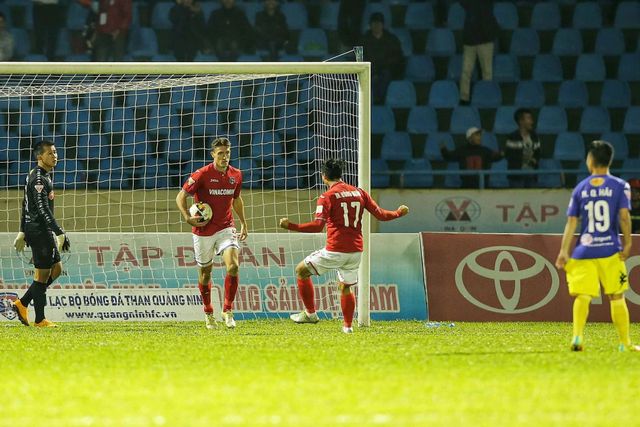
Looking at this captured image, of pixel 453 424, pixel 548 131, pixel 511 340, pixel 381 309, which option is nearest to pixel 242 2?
pixel 548 131

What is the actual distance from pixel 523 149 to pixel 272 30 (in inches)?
191

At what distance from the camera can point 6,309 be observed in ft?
46.3

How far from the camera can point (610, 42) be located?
67.3 feet

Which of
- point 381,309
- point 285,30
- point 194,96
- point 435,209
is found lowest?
point 381,309

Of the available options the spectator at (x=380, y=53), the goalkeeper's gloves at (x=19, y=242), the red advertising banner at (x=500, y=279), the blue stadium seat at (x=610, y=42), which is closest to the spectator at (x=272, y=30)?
the spectator at (x=380, y=53)

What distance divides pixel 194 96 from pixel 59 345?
293 inches

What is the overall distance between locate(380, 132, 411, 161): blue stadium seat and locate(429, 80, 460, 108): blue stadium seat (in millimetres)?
892

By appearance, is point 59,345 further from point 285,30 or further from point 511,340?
point 285,30

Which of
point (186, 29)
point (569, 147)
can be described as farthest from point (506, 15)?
point (186, 29)

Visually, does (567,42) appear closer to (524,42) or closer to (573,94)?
(524,42)

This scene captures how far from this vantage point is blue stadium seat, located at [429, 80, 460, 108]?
19.6 meters

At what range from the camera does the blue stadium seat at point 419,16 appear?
20875mm

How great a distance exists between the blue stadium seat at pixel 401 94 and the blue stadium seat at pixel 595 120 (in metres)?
2.81

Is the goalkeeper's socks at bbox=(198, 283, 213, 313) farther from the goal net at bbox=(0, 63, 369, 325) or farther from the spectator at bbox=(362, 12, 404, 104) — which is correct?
the spectator at bbox=(362, 12, 404, 104)
